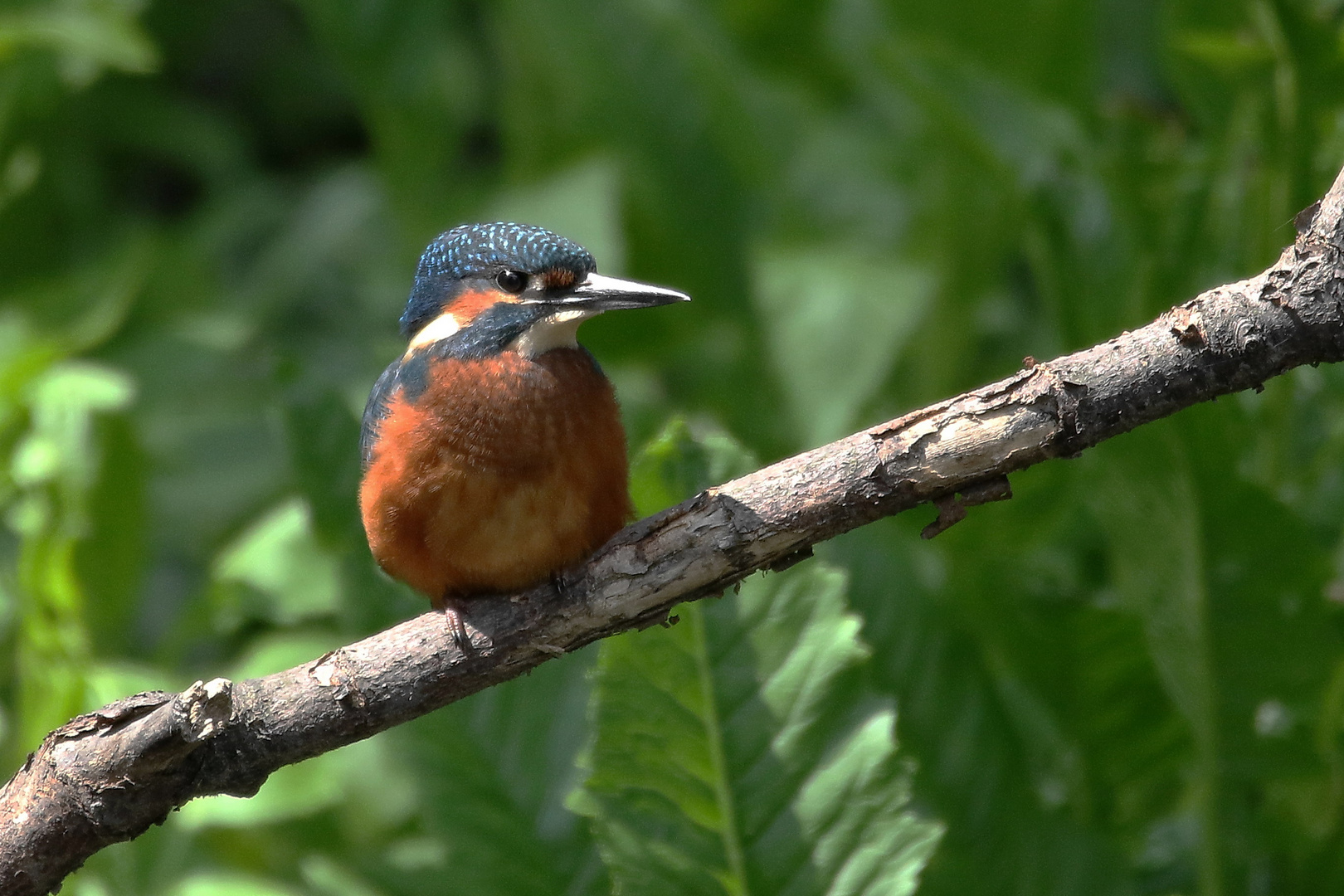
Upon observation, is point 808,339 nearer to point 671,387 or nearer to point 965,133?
point 965,133

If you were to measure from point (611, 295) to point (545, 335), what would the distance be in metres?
0.15

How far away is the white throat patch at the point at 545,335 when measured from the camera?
2.40 metres

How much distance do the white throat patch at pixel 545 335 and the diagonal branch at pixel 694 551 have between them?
51cm

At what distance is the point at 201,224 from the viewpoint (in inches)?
248

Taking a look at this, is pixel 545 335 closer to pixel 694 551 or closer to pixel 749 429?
pixel 694 551

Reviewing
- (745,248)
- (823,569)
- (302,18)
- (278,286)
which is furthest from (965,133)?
(302,18)

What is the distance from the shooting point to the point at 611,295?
2.35m

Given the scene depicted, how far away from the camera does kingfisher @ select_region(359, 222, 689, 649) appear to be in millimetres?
2191

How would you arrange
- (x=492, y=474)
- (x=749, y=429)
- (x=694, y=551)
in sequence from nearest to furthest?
(x=694, y=551) → (x=492, y=474) → (x=749, y=429)

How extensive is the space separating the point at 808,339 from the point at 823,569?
2.01 metres

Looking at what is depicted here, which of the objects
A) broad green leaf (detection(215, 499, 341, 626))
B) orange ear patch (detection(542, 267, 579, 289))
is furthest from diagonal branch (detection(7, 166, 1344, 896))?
broad green leaf (detection(215, 499, 341, 626))

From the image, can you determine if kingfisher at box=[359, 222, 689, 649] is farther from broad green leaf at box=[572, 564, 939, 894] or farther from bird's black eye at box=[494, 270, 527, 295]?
broad green leaf at box=[572, 564, 939, 894]

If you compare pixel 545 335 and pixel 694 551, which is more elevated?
pixel 545 335

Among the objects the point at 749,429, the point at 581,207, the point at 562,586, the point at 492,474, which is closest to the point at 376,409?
the point at 492,474
